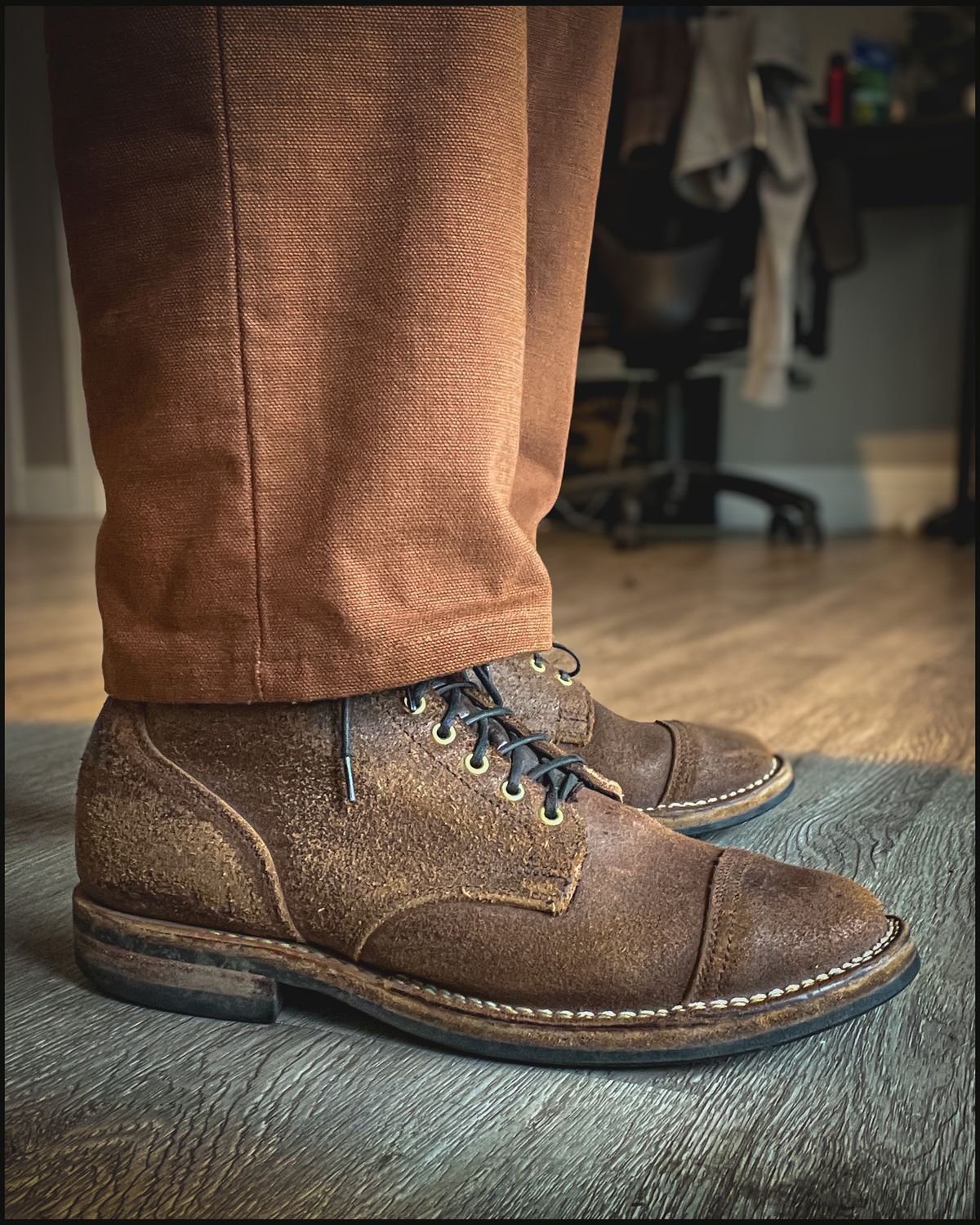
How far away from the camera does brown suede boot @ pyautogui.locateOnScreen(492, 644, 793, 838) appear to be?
0.64 m

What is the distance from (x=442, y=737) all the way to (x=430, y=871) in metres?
0.06

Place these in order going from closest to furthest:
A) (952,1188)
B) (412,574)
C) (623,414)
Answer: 1. (952,1188)
2. (412,574)
3. (623,414)

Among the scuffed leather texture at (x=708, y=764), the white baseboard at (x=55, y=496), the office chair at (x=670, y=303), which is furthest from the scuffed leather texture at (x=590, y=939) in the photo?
the white baseboard at (x=55, y=496)

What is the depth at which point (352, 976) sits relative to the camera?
469mm

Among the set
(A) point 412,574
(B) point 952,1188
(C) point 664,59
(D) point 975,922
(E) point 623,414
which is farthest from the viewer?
(E) point 623,414

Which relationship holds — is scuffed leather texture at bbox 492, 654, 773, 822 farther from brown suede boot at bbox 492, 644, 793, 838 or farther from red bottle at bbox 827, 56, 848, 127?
red bottle at bbox 827, 56, 848, 127

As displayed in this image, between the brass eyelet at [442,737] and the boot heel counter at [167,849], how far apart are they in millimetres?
93

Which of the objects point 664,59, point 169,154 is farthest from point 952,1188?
point 664,59

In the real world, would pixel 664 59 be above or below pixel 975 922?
above

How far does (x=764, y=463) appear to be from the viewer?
12.6 feet

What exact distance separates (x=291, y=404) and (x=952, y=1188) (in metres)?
0.37

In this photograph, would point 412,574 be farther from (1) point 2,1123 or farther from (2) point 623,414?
(2) point 623,414

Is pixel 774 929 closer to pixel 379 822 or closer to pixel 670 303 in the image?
pixel 379 822

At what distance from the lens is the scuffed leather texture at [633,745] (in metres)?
0.64
